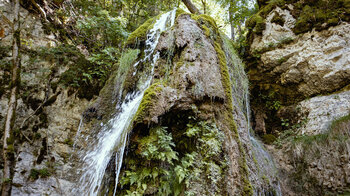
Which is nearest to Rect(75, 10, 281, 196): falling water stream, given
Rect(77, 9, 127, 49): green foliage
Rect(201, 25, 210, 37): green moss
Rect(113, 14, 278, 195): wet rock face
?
Rect(113, 14, 278, 195): wet rock face

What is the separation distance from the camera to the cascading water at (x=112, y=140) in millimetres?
3406

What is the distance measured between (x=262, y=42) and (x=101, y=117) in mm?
6822

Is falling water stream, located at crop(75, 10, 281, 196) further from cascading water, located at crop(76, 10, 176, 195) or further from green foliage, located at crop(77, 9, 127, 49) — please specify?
green foliage, located at crop(77, 9, 127, 49)

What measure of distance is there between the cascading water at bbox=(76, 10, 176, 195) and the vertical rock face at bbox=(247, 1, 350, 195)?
14.4 feet

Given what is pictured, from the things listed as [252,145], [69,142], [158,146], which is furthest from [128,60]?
[252,145]

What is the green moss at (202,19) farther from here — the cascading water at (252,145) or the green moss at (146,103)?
the green moss at (146,103)

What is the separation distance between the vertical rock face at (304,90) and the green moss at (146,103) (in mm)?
4395

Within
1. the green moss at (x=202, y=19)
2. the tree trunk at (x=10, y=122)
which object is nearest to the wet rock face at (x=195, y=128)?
the green moss at (x=202, y=19)

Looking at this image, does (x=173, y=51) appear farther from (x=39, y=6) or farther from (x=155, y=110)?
(x=39, y=6)

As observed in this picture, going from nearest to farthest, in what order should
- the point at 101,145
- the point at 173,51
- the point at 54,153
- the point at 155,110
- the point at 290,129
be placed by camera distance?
1. the point at 155,110
2. the point at 101,145
3. the point at 173,51
4. the point at 54,153
5. the point at 290,129

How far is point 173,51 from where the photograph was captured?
4.73 meters

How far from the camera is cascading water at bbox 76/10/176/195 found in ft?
11.2

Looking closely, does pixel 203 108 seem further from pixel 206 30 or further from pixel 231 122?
pixel 206 30

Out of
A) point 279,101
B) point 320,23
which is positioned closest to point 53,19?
point 279,101
